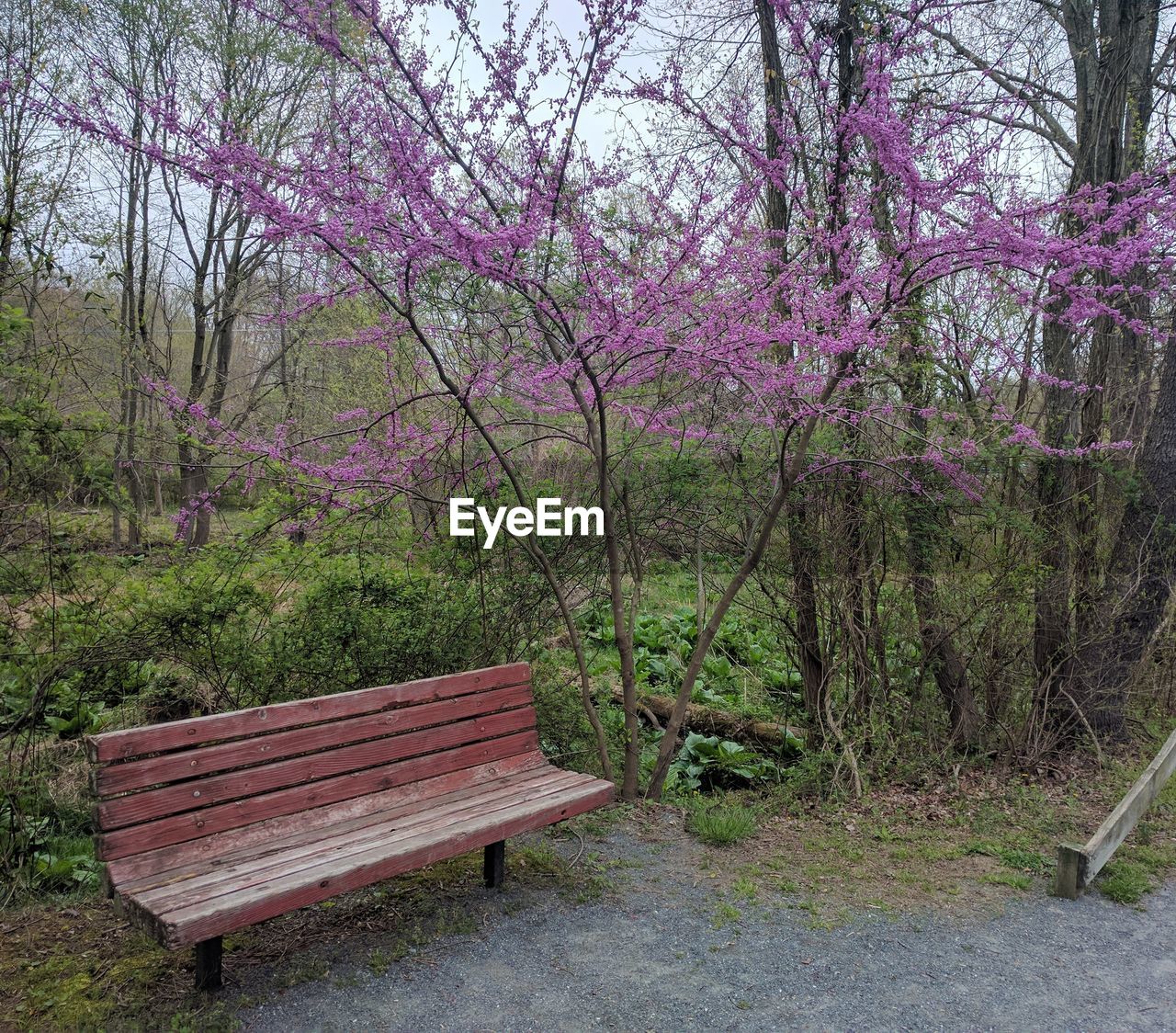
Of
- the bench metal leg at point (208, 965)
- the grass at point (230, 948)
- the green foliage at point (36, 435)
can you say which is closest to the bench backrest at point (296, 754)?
the bench metal leg at point (208, 965)

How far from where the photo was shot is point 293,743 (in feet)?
10.8

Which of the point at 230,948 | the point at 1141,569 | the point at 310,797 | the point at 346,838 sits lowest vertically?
the point at 230,948

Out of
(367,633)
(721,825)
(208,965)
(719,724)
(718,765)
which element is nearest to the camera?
(208,965)

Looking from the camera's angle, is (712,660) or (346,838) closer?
(346,838)

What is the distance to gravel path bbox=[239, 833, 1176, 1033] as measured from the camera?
277 centimetres

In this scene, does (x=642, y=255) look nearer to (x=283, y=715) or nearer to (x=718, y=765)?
(x=283, y=715)

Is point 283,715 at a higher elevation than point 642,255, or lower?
lower

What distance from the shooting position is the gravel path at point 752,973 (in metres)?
2.77

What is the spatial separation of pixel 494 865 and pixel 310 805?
87cm

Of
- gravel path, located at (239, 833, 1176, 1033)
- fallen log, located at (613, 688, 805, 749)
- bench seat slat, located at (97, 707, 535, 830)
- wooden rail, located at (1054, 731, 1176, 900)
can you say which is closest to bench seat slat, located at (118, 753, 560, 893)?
bench seat slat, located at (97, 707, 535, 830)

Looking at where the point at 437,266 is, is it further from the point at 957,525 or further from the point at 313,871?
the point at 957,525

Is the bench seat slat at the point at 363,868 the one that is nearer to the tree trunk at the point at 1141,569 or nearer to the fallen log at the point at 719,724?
the fallen log at the point at 719,724

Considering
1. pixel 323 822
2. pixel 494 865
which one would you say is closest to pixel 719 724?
pixel 494 865

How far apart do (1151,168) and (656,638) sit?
538cm
